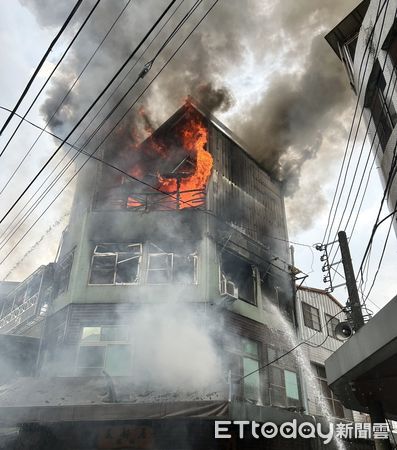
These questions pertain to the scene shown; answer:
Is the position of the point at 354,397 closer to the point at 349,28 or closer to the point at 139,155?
the point at 349,28

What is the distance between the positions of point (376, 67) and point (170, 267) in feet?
33.3

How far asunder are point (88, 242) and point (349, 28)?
499 inches

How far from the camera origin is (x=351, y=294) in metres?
9.97

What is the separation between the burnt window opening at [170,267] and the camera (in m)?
15.3

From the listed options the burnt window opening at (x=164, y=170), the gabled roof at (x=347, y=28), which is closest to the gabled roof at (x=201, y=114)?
the burnt window opening at (x=164, y=170)

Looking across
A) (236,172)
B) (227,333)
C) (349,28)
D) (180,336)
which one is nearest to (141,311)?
(180,336)

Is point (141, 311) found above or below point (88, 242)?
below

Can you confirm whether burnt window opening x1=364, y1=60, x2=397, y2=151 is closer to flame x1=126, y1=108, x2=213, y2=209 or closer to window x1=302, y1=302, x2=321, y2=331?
flame x1=126, y1=108, x2=213, y2=209

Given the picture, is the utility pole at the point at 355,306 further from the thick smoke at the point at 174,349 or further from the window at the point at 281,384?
the window at the point at 281,384

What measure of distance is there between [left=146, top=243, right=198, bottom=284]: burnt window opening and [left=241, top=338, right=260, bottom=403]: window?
346 cm

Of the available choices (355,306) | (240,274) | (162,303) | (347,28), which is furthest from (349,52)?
(162,303)

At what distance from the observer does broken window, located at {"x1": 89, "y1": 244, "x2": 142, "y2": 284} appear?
15469 millimetres

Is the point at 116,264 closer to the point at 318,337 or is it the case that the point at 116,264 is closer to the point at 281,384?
the point at 281,384

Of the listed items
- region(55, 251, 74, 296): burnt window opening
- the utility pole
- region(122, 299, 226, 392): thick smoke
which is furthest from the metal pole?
region(55, 251, 74, 296): burnt window opening
